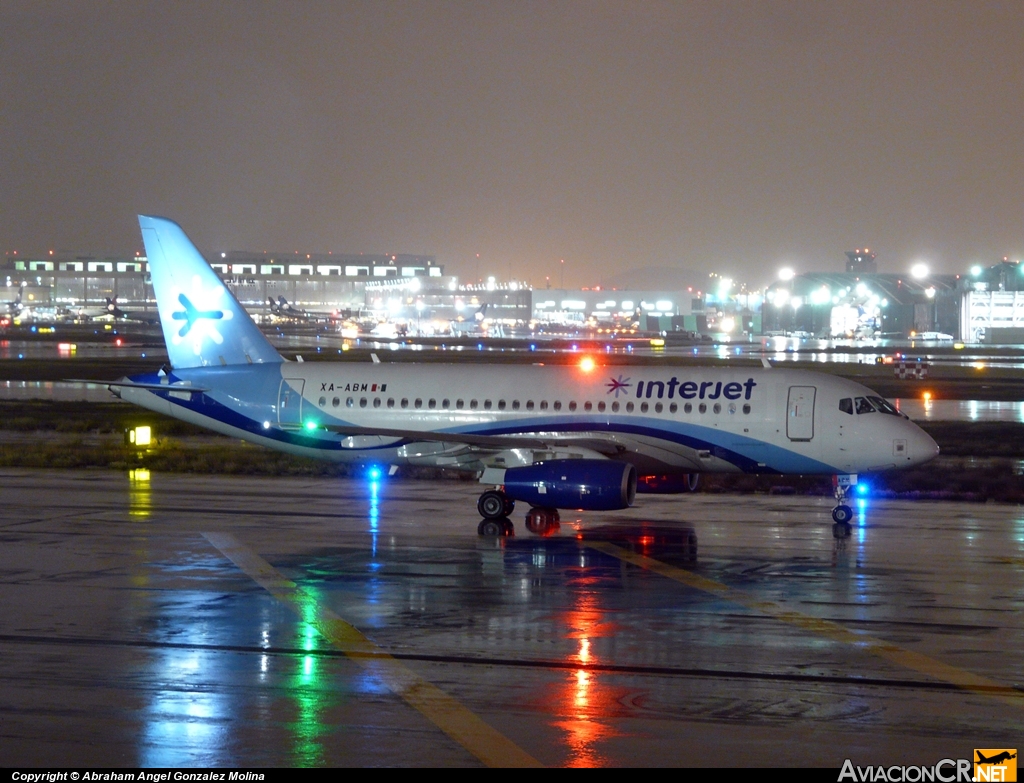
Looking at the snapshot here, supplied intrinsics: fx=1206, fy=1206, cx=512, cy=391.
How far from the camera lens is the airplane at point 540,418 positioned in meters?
28.0

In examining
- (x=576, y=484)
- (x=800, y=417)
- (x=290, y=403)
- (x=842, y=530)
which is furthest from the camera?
(x=290, y=403)

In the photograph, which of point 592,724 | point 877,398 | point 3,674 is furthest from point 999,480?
point 3,674

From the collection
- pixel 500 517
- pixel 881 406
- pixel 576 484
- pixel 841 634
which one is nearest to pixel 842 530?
pixel 881 406

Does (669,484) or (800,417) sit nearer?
(800,417)

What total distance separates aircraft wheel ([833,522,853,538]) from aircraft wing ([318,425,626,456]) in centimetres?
528

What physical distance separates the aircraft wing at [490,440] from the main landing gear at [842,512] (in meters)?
5.18

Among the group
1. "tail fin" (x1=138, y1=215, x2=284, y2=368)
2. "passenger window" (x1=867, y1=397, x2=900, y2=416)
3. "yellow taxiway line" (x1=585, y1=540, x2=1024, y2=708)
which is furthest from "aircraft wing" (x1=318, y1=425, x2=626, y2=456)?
"tail fin" (x1=138, y1=215, x2=284, y2=368)

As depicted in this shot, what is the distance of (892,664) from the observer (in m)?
15.9

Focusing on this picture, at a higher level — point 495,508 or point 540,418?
point 540,418

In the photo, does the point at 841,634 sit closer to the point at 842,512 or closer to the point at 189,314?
the point at 842,512

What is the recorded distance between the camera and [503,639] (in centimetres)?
1723

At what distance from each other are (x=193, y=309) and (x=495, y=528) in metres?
12.4

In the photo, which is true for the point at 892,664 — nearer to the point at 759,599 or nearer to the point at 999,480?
the point at 759,599

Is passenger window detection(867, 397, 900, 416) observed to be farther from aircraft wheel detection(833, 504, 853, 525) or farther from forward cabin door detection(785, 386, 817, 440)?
aircraft wheel detection(833, 504, 853, 525)
